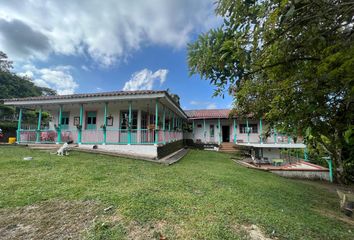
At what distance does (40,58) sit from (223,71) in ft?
93.2

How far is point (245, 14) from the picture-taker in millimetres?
2652

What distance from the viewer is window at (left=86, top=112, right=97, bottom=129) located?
13453 millimetres

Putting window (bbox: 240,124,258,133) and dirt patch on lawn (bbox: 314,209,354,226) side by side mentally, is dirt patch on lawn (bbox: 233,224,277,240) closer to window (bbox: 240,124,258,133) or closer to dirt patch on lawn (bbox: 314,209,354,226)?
dirt patch on lawn (bbox: 314,209,354,226)

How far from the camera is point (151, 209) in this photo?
11.9ft

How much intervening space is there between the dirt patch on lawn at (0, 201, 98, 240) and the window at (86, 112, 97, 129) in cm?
1030

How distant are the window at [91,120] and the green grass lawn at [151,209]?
761 cm

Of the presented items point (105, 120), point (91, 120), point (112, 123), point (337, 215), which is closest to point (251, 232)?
point (337, 215)

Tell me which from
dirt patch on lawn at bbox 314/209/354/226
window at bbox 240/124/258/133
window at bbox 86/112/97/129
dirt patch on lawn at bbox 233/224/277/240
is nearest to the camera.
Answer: dirt patch on lawn at bbox 233/224/277/240

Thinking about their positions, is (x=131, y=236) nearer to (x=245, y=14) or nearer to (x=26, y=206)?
(x=26, y=206)

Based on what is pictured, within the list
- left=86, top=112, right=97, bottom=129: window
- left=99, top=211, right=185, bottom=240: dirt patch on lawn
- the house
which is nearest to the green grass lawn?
left=99, top=211, right=185, bottom=240: dirt patch on lawn

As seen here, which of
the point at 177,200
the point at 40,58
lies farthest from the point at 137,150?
the point at 40,58

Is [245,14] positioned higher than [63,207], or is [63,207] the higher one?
[245,14]

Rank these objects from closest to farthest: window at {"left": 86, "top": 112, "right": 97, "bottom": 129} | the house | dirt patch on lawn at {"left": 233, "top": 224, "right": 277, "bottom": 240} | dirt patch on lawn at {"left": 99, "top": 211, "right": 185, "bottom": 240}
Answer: dirt patch on lawn at {"left": 99, "top": 211, "right": 185, "bottom": 240} → dirt patch on lawn at {"left": 233, "top": 224, "right": 277, "bottom": 240} → the house → window at {"left": 86, "top": 112, "right": 97, "bottom": 129}

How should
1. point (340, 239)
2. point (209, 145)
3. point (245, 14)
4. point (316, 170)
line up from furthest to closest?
point (209, 145) < point (316, 170) < point (340, 239) < point (245, 14)
